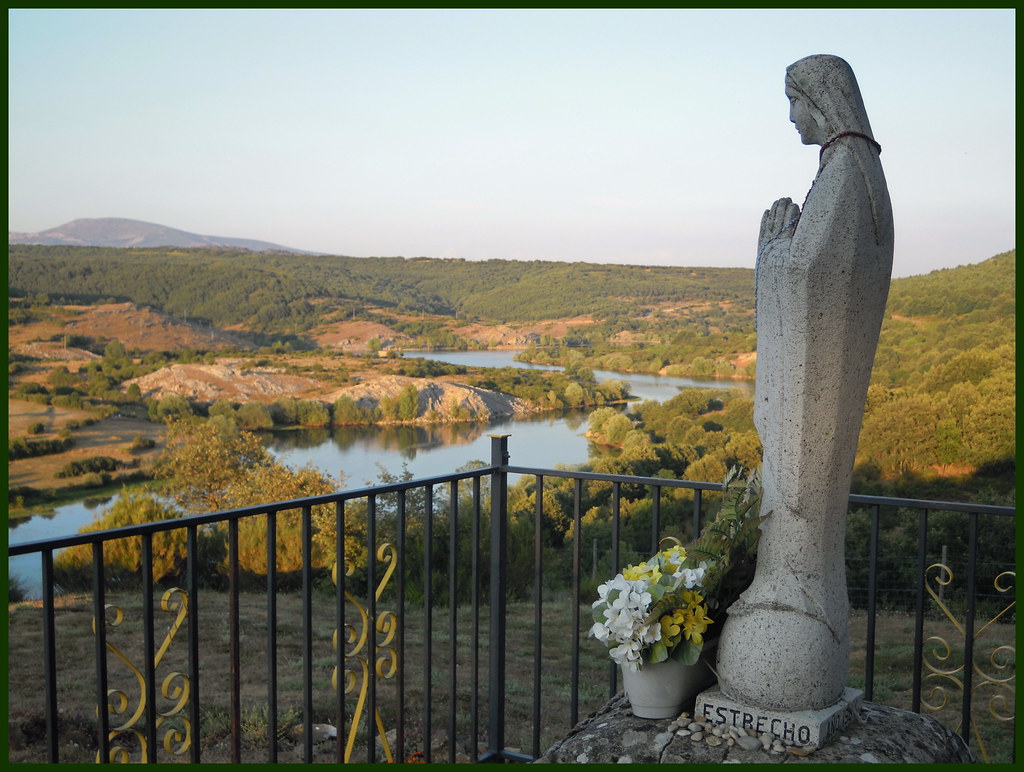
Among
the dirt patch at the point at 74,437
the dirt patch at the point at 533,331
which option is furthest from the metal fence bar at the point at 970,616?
the dirt patch at the point at 74,437

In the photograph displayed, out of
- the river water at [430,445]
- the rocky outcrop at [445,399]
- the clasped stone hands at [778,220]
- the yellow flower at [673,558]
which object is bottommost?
the river water at [430,445]

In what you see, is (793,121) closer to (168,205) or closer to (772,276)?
(772,276)

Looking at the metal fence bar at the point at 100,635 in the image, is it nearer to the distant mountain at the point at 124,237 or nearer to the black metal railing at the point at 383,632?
the black metal railing at the point at 383,632

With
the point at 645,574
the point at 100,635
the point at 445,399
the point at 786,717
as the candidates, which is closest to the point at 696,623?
the point at 645,574

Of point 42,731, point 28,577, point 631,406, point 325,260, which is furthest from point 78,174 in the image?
point 42,731

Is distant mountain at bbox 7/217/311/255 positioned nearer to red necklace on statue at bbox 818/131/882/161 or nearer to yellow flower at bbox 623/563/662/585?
yellow flower at bbox 623/563/662/585
